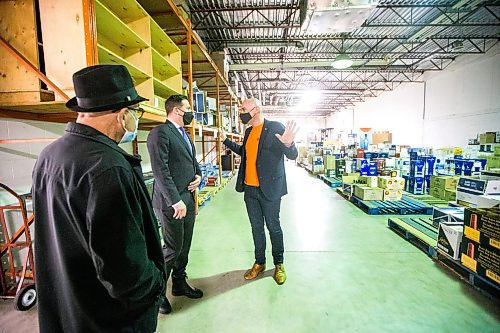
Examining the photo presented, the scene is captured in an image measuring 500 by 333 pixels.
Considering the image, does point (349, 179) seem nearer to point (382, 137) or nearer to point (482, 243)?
point (482, 243)

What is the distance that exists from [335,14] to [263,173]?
4.49 metres

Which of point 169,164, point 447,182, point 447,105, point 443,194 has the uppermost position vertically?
point 447,105

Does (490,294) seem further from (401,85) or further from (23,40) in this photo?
(401,85)

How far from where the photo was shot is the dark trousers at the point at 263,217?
296 centimetres

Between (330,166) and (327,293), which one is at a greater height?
(330,166)

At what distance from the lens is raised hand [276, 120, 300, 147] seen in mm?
2670

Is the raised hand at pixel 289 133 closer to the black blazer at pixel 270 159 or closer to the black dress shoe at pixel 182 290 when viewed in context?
the black blazer at pixel 270 159

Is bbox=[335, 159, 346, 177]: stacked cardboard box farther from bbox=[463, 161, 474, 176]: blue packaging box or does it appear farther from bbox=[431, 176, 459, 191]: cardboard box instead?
bbox=[463, 161, 474, 176]: blue packaging box

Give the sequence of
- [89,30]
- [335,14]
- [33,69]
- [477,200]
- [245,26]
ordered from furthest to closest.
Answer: [245,26] → [335,14] → [477,200] → [89,30] → [33,69]

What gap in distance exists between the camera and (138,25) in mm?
3602

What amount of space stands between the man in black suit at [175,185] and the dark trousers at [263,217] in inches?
28.3

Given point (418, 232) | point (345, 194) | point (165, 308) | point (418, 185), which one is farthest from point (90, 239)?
point (418, 185)

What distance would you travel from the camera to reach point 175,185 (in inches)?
100

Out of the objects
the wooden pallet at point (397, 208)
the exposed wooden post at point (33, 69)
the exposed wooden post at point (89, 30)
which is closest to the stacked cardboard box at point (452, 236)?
the wooden pallet at point (397, 208)
